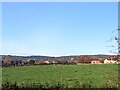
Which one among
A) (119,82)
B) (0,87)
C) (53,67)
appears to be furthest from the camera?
(53,67)

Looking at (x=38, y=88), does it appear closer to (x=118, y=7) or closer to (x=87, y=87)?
(x=87, y=87)

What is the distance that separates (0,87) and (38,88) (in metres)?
0.88

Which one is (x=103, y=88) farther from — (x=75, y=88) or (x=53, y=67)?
(x=53, y=67)

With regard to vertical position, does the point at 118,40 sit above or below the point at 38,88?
above

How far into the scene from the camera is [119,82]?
7.20 meters

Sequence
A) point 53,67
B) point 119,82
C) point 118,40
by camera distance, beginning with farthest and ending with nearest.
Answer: point 53,67
point 119,82
point 118,40

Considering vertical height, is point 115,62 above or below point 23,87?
above

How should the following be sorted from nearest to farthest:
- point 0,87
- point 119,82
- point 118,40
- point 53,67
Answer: point 118,40
point 119,82
point 0,87
point 53,67

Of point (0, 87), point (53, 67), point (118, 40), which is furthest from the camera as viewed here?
point (53, 67)

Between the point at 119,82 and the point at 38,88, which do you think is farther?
the point at 38,88

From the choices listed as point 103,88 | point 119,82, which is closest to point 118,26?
Answer: point 119,82

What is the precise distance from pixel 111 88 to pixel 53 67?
25.2 m

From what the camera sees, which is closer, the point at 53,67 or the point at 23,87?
the point at 23,87

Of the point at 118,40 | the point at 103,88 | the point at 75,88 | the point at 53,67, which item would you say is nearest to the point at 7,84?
the point at 75,88
